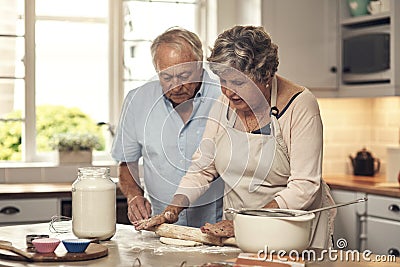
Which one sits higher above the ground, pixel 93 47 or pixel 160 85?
pixel 93 47

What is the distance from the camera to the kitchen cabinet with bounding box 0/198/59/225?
4.14 metres

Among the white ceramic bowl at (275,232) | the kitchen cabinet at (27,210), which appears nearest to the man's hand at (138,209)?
the white ceramic bowl at (275,232)

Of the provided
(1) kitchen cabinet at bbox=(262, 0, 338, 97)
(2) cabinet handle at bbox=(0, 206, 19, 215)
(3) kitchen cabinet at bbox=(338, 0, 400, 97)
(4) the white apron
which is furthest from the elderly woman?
(1) kitchen cabinet at bbox=(262, 0, 338, 97)

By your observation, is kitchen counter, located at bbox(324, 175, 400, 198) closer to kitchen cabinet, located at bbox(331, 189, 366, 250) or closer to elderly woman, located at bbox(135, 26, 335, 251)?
kitchen cabinet, located at bbox(331, 189, 366, 250)

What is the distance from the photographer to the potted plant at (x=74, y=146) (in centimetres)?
483

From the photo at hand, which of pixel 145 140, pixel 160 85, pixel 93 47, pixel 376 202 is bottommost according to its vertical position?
pixel 376 202

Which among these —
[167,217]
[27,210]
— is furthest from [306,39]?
[167,217]

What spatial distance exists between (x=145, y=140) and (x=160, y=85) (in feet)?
0.78

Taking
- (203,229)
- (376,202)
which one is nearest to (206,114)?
(203,229)

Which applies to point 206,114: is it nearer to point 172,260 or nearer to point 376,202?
point 172,260

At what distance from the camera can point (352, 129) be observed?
5363mm

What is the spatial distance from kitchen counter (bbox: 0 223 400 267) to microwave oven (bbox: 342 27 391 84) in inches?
98.1

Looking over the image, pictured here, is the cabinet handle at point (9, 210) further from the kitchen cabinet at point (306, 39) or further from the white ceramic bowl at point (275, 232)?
the white ceramic bowl at point (275, 232)

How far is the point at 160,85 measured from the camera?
3199 mm
